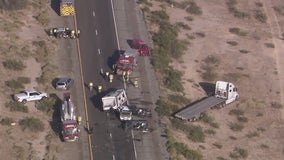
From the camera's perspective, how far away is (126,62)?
3113 inches

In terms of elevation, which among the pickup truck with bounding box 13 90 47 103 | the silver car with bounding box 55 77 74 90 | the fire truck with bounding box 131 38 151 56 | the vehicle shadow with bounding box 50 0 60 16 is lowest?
the pickup truck with bounding box 13 90 47 103

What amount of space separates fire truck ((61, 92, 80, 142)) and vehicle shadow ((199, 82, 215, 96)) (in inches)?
757

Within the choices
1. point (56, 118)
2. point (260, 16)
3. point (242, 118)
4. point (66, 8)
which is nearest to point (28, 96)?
point (56, 118)

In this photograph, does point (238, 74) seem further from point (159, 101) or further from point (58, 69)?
point (58, 69)

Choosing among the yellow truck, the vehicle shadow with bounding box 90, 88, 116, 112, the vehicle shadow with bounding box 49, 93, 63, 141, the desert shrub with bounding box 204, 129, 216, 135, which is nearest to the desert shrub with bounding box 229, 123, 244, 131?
the desert shrub with bounding box 204, 129, 216, 135

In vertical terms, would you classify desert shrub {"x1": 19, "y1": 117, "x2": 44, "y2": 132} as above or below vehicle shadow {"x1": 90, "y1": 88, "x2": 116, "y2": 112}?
below

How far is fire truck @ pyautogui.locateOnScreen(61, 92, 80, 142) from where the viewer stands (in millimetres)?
65312

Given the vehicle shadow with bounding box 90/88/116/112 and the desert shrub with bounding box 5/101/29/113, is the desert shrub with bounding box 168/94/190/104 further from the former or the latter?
the desert shrub with bounding box 5/101/29/113

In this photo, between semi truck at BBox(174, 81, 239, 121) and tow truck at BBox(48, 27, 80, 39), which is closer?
semi truck at BBox(174, 81, 239, 121)

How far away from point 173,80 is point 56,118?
17.1m

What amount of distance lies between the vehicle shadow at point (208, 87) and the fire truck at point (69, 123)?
19216 millimetres

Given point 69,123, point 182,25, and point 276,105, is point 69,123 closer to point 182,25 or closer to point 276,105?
point 276,105

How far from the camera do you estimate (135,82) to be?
77312 mm

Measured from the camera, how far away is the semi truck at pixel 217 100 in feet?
241
